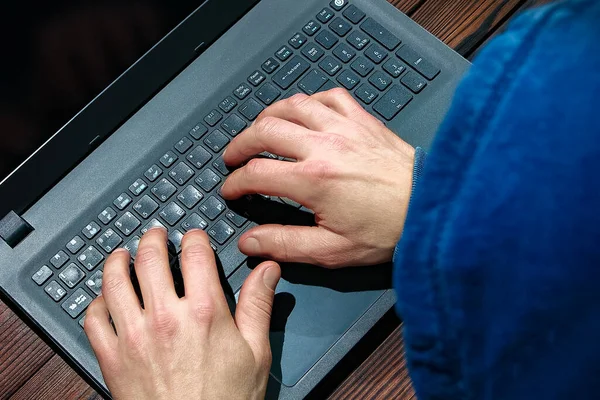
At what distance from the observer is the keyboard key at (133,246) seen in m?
0.61

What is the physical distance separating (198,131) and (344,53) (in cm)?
17

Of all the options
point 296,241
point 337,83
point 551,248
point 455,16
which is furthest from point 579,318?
point 455,16

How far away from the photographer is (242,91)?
0.68m

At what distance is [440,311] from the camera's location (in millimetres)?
284

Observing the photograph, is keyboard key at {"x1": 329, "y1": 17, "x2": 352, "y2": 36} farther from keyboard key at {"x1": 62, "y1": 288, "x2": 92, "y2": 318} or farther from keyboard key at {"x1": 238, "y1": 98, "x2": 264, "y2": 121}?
keyboard key at {"x1": 62, "y1": 288, "x2": 92, "y2": 318}

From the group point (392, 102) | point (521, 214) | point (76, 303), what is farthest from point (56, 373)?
point (521, 214)

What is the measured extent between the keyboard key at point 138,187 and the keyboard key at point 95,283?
0.27 feet

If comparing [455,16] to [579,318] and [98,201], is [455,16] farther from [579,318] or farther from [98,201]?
[579,318]

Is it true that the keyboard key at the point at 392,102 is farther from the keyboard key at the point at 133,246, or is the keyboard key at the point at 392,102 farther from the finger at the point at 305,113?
the keyboard key at the point at 133,246

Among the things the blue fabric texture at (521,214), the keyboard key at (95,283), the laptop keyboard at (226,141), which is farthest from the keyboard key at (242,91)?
the blue fabric texture at (521,214)

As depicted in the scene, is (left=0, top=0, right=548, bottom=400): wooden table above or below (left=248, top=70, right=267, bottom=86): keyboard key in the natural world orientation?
below

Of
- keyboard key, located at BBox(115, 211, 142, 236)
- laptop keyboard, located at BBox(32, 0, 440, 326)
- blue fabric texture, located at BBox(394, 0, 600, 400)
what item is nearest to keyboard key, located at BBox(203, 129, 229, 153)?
laptop keyboard, located at BBox(32, 0, 440, 326)

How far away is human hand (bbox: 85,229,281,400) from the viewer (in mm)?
553

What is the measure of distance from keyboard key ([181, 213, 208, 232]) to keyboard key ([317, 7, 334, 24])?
251mm
